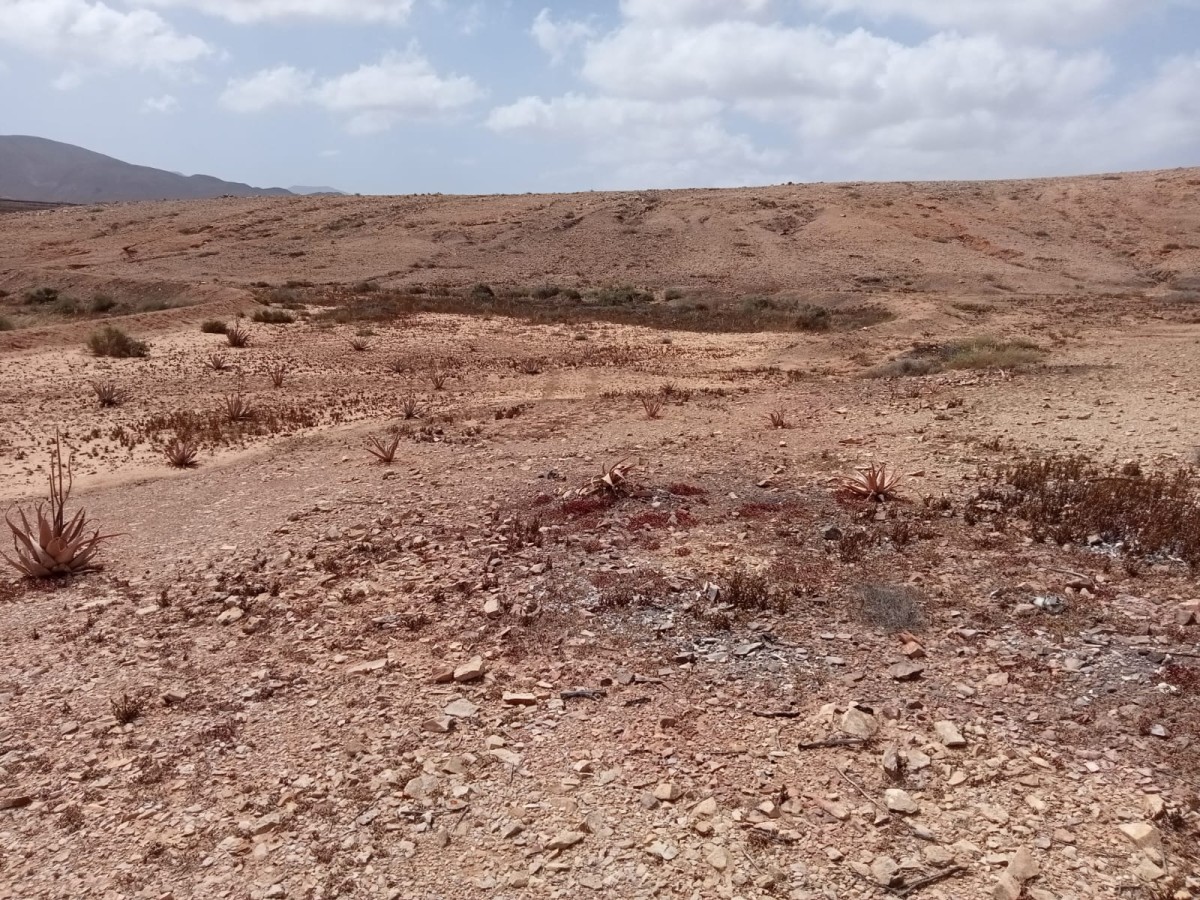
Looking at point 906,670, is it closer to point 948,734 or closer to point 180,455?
point 948,734

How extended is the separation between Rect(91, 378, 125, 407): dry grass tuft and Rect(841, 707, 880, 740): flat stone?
40.0 feet

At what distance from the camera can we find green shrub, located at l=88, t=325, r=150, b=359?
16.2 meters

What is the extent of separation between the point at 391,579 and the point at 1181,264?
3901 centimetres

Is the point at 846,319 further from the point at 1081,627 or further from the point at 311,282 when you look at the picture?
the point at 311,282

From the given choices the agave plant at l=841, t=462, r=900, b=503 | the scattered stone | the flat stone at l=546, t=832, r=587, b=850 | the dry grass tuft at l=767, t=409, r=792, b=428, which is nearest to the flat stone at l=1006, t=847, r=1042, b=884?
the flat stone at l=546, t=832, r=587, b=850

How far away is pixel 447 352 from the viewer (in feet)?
59.6

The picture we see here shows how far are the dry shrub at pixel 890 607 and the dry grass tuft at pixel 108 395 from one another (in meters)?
11.7

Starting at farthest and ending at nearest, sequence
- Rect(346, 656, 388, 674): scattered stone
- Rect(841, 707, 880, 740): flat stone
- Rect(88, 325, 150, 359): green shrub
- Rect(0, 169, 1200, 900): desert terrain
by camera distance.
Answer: Rect(88, 325, 150, 359): green shrub, Rect(346, 656, 388, 674): scattered stone, Rect(841, 707, 880, 740): flat stone, Rect(0, 169, 1200, 900): desert terrain

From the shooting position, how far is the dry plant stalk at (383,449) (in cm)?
917

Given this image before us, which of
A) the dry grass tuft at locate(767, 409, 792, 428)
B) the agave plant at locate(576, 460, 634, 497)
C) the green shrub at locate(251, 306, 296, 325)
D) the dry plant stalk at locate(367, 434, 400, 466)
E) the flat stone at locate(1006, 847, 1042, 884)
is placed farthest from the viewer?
the green shrub at locate(251, 306, 296, 325)

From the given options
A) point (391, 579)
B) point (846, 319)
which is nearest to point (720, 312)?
point (846, 319)

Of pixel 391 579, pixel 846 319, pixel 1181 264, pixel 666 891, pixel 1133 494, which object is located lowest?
pixel 666 891

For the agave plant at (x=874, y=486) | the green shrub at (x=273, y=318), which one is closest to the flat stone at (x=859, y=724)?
the agave plant at (x=874, y=486)

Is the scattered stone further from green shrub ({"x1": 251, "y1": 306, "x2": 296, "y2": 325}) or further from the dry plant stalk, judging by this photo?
green shrub ({"x1": 251, "y1": 306, "x2": 296, "y2": 325})
